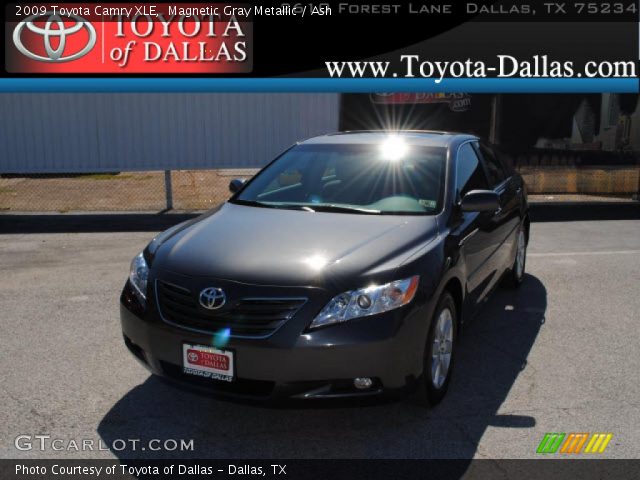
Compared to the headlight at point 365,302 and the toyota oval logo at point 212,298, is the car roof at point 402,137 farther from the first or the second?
the toyota oval logo at point 212,298

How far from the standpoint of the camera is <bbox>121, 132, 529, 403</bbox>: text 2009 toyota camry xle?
348 centimetres

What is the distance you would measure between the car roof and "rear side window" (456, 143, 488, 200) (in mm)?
112

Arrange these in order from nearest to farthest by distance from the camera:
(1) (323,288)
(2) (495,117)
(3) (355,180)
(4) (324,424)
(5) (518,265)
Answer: (1) (323,288)
(4) (324,424)
(3) (355,180)
(5) (518,265)
(2) (495,117)

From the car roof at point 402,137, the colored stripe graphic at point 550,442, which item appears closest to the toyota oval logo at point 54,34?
the car roof at point 402,137

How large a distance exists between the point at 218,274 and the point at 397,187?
1.75 meters

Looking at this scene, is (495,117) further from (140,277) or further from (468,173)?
(140,277)

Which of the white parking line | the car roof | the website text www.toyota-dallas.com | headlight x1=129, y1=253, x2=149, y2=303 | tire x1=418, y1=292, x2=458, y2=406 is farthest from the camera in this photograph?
the website text www.toyota-dallas.com

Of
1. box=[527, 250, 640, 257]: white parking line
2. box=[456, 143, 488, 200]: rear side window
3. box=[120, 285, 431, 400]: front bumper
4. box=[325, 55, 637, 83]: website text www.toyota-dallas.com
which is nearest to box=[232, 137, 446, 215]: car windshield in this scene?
box=[456, 143, 488, 200]: rear side window

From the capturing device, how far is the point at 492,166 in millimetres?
6188

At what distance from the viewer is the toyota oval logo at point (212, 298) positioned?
11.7 feet

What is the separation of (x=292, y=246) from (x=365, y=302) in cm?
63

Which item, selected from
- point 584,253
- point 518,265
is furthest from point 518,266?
point 584,253

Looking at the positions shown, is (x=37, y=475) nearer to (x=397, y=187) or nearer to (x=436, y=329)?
(x=436, y=329)

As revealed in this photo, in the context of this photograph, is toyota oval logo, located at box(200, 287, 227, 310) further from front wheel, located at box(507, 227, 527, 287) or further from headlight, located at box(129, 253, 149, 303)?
front wheel, located at box(507, 227, 527, 287)
